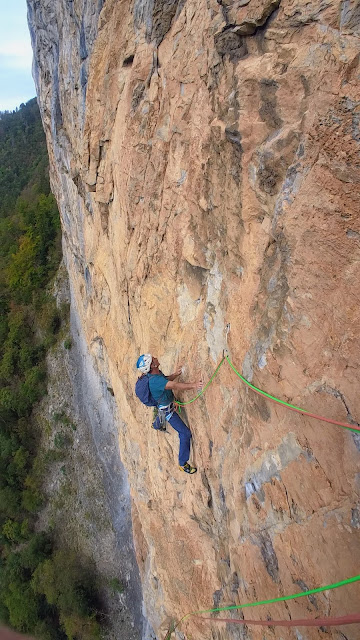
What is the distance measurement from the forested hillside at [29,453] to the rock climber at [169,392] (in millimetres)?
9386

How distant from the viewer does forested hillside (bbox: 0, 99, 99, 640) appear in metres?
11.9

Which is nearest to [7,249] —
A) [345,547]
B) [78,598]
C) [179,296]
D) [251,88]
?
[78,598]

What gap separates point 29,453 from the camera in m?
14.6

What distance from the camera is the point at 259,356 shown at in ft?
11.2

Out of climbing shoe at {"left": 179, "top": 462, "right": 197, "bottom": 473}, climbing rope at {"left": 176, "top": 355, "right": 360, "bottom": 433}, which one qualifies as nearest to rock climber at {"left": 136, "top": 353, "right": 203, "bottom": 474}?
climbing shoe at {"left": 179, "top": 462, "right": 197, "bottom": 473}

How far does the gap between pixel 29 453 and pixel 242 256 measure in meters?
13.8

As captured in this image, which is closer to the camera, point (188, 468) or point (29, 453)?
point (188, 468)

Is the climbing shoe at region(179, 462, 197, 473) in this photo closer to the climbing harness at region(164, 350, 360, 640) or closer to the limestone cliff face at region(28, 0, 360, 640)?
the limestone cliff face at region(28, 0, 360, 640)

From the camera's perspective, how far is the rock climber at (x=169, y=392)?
4.63 meters

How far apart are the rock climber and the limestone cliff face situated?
0.69ft

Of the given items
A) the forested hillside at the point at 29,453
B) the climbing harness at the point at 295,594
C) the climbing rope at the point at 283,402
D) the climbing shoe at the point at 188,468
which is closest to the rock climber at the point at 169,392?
the climbing shoe at the point at 188,468

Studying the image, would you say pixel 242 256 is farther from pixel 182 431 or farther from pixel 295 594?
pixel 295 594

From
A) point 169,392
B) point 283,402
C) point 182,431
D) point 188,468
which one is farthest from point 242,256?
point 188,468

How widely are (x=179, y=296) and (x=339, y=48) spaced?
9.94ft
